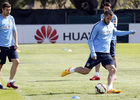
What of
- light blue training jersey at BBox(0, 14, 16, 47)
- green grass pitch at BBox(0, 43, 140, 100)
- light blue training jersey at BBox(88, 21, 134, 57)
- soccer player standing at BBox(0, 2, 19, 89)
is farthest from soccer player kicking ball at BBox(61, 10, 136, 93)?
light blue training jersey at BBox(0, 14, 16, 47)

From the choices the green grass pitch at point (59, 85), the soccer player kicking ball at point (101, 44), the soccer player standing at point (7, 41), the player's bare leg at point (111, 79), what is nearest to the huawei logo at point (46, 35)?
the green grass pitch at point (59, 85)

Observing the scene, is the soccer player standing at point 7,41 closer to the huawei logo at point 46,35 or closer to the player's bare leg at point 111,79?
the player's bare leg at point 111,79

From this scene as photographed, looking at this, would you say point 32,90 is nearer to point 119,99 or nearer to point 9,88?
point 9,88

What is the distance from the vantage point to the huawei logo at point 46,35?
32.1 meters

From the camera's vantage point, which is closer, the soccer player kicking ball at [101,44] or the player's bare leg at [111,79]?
the player's bare leg at [111,79]

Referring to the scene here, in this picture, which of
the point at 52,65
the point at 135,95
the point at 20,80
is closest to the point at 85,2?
the point at 52,65

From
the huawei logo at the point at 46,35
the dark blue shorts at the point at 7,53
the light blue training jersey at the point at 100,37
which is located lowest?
the huawei logo at the point at 46,35

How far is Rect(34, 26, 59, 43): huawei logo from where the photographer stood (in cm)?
3209

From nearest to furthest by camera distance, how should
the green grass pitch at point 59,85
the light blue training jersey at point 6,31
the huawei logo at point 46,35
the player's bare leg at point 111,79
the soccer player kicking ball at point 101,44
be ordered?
the green grass pitch at point 59,85 < the player's bare leg at point 111,79 < the soccer player kicking ball at point 101,44 < the light blue training jersey at point 6,31 < the huawei logo at point 46,35

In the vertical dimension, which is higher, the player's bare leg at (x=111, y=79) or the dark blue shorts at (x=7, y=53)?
the dark blue shorts at (x=7, y=53)

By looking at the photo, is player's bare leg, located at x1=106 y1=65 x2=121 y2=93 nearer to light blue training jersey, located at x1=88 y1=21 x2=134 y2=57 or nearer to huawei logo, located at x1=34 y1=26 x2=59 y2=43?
light blue training jersey, located at x1=88 y1=21 x2=134 y2=57

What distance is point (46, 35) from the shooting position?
3209 centimetres

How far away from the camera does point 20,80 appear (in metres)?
12.1

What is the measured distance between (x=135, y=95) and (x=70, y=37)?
2322cm
